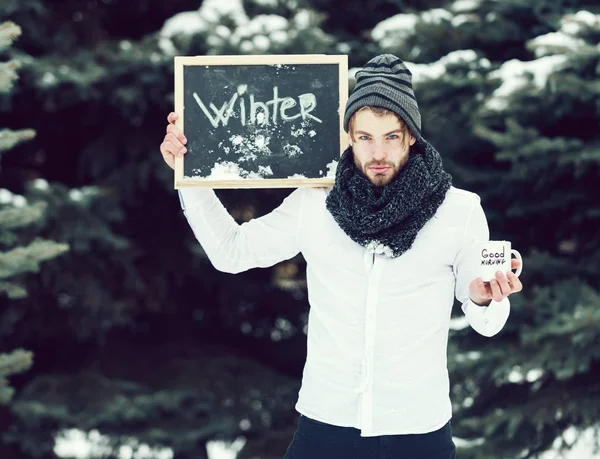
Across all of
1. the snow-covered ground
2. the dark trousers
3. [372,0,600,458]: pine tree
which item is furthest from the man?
the snow-covered ground

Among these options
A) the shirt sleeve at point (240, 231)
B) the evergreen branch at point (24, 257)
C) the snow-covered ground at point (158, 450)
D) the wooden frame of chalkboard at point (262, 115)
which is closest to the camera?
the shirt sleeve at point (240, 231)

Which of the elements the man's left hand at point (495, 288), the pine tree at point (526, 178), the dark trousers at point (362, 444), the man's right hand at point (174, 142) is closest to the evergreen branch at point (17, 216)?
the man's right hand at point (174, 142)

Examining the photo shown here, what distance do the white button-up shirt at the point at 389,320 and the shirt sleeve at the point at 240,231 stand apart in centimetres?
9

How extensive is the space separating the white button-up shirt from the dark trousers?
2 centimetres

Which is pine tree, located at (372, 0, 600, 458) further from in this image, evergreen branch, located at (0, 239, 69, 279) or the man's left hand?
evergreen branch, located at (0, 239, 69, 279)

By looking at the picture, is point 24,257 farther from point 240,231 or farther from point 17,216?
point 240,231

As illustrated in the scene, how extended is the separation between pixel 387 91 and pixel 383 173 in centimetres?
20

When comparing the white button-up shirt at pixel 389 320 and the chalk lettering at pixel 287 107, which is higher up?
the chalk lettering at pixel 287 107

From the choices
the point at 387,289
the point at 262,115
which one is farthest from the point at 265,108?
the point at 387,289

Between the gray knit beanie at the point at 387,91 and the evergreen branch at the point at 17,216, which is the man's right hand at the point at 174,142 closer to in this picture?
the gray knit beanie at the point at 387,91

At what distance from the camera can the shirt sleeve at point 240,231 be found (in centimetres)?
232

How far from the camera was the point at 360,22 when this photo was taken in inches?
187

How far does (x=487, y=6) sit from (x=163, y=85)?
160 cm

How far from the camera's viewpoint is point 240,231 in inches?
93.0
